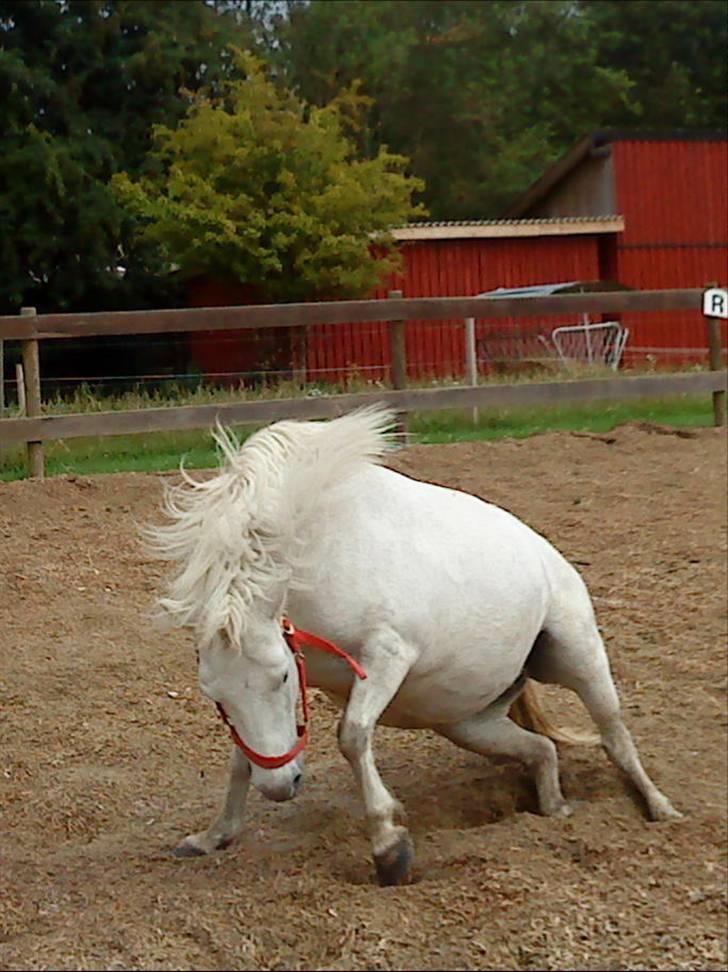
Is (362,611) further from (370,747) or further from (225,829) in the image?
(225,829)

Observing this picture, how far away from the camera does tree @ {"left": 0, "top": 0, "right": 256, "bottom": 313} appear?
21.0 meters

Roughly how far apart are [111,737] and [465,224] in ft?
57.1

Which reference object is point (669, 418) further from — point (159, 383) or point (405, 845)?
point (405, 845)

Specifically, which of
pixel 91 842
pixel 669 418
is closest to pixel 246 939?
pixel 91 842

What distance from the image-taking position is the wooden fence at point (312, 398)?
8.41 m

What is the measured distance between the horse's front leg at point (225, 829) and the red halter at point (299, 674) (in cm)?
49

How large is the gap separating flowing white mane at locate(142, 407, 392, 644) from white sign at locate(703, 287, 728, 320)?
733 centimetres

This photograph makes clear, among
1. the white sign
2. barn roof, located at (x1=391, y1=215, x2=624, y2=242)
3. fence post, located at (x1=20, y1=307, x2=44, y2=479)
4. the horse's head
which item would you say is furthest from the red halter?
barn roof, located at (x1=391, y1=215, x2=624, y2=242)

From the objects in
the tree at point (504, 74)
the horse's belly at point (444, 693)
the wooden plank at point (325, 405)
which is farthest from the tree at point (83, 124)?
the horse's belly at point (444, 693)

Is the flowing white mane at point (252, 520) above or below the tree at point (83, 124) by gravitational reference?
below

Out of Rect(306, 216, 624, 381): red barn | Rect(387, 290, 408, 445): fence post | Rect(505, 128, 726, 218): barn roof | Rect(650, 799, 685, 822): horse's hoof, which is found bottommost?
Rect(650, 799, 685, 822): horse's hoof

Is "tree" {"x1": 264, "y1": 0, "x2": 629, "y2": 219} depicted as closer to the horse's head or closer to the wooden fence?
the wooden fence

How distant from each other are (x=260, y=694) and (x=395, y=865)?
0.59 meters

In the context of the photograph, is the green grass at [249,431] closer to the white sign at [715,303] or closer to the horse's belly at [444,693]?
the white sign at [715,303]
